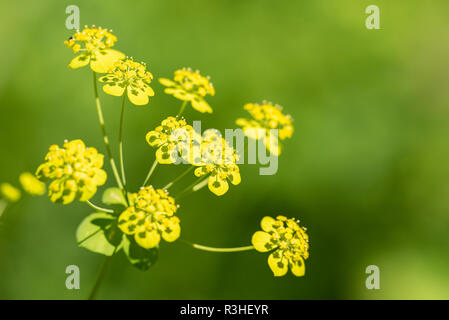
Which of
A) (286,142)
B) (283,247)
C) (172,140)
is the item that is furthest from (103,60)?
(286,142)

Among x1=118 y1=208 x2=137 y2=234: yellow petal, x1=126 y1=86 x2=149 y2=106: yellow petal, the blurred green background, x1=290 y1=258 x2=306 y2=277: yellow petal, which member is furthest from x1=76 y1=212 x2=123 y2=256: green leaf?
the blurred green background

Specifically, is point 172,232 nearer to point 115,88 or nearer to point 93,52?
point 115,88

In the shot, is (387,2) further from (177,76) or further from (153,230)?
(153,230)

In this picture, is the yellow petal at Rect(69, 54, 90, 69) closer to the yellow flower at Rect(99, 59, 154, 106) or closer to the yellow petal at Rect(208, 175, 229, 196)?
the yellow flower at Rect(99, 59, 154, 106)

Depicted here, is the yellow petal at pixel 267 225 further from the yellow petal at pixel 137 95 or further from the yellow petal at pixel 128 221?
the yellow petal at pixel 137 95

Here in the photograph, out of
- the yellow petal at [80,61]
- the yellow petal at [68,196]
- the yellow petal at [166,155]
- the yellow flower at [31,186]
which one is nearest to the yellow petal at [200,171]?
the yellow petal at [166,155]

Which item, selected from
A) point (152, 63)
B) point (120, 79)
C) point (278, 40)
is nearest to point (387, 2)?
point (278, 40)
